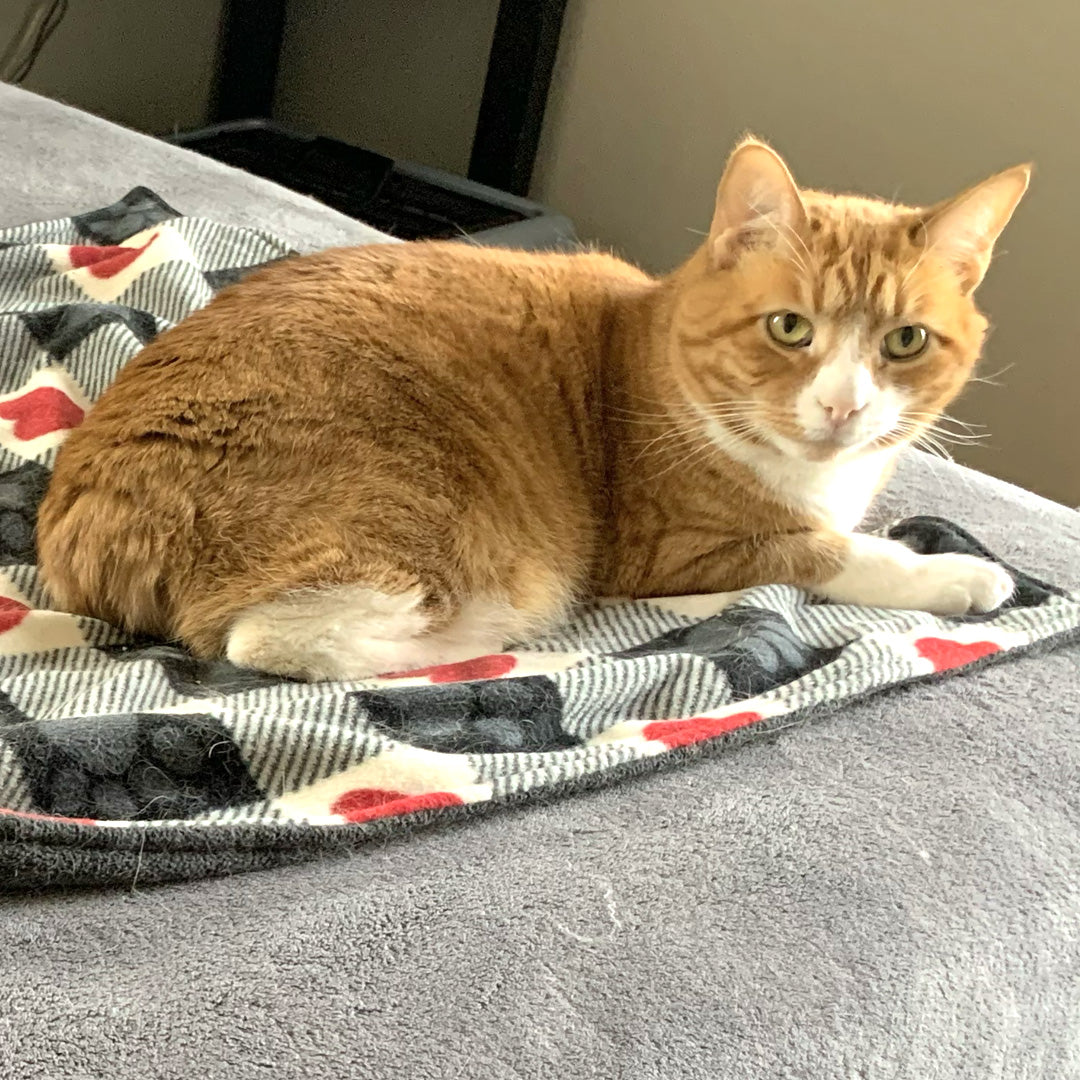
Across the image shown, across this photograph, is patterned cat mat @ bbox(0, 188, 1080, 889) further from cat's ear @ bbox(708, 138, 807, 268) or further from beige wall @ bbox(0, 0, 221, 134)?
beige wall @ bbox(0, 0, 221, 134)

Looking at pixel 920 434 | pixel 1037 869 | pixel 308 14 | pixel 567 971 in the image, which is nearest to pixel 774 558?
pixel 920 434

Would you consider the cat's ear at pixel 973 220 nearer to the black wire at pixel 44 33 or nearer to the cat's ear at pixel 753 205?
the cat's ear at pixel 753 205

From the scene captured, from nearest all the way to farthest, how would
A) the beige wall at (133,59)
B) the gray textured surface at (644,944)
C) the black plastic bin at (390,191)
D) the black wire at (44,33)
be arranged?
the gray textured surface at (644,944) → the black plastic bin at (390,191) → the black wire at (44,33) → the beige wall at (133,59)

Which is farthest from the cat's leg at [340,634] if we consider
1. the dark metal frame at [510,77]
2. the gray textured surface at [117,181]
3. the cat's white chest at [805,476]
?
the dark metal frame at [510,77]

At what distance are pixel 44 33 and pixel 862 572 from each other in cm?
310

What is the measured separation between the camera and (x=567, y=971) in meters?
0.72

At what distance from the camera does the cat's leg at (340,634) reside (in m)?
1.06

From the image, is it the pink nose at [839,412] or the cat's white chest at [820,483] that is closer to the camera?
the pink nose at [839,412]

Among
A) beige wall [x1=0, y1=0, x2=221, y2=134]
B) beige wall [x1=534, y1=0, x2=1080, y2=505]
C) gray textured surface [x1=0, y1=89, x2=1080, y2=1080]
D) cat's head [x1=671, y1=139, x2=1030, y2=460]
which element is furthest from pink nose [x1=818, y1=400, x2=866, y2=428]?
beige wall [x1=0, y1=0, x2=221, y2=134]

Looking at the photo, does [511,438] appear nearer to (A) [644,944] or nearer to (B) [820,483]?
(B) [820,483]

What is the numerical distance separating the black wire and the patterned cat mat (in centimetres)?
239

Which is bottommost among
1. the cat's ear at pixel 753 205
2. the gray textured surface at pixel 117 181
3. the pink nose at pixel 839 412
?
the gray textured surface at pixel 117 181

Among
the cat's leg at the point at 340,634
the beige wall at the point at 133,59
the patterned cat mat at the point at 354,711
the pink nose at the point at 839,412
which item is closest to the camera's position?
the patterned cat mat at the point at 354,711

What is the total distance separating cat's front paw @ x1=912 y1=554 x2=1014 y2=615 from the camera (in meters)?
1.20
